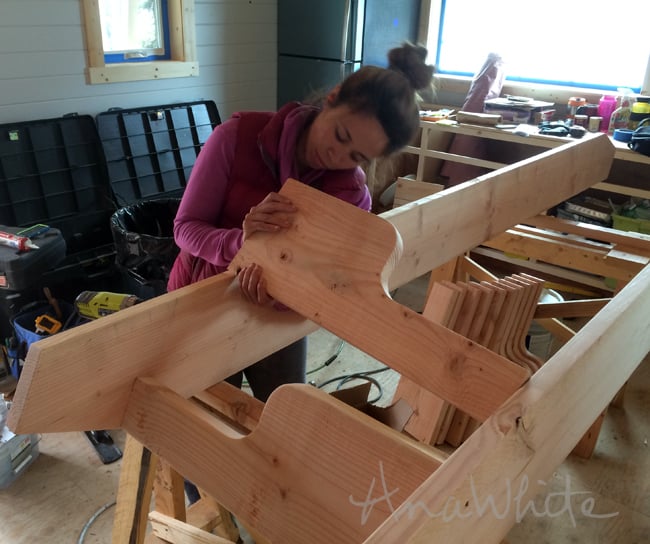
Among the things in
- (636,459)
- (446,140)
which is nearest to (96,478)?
(636,459)

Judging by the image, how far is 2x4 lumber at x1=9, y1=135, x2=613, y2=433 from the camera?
2.55 feet

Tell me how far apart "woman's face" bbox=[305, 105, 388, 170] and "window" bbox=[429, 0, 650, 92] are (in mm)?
2776

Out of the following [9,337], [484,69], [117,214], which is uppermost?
[484,69]

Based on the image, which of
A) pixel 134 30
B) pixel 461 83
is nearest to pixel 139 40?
pixel 134 30

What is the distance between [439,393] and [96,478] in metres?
1.60

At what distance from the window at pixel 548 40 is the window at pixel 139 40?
170 centimetres

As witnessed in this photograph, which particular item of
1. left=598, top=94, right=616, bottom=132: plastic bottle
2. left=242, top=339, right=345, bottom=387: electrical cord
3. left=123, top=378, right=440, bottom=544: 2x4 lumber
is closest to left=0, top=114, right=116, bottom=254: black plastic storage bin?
left=242, top=339, right=345, bottom=387: electrical cord

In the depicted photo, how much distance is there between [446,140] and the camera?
3664 millimetres

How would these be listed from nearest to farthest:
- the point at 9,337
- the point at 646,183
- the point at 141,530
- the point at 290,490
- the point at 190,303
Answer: the point at 290,490 < the point at 190,303 < the point at 141,530 < the point at 9,337 < the point at 646,183

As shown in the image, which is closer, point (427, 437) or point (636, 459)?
point (427, 437)

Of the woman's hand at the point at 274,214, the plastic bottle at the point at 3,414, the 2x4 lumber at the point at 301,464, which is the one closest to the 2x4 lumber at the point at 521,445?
the 2x4 lumber at the point at 301,464

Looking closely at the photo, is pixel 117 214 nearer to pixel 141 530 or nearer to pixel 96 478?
pixel 96 478

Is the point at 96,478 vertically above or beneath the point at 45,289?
beneath

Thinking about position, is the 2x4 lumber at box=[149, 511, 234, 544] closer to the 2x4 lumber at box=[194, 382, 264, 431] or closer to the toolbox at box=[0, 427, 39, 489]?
the 2x4 lumber at box=[194, 382, 264, 431]
